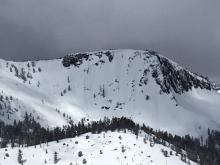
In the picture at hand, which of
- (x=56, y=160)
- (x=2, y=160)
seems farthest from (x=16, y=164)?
(x=56, y=160)

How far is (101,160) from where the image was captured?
196 m

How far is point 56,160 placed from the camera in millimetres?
199000

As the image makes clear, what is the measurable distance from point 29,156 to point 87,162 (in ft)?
68.5

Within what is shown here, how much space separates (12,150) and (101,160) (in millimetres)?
32494

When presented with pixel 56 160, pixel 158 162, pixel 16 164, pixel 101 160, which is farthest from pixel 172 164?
pixel 16 164

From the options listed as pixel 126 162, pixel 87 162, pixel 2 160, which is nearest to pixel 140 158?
pixel 126 162

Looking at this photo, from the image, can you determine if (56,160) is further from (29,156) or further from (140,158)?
(140,158)

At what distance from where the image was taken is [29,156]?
196 metres

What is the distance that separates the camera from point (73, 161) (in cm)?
19812

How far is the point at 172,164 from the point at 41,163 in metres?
47.0

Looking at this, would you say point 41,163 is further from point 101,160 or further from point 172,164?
point 172,164

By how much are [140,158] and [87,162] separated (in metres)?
19.0

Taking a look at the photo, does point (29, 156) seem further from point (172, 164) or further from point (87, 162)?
point (172, 164)

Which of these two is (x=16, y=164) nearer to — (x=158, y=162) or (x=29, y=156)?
(x=29, y=156)
